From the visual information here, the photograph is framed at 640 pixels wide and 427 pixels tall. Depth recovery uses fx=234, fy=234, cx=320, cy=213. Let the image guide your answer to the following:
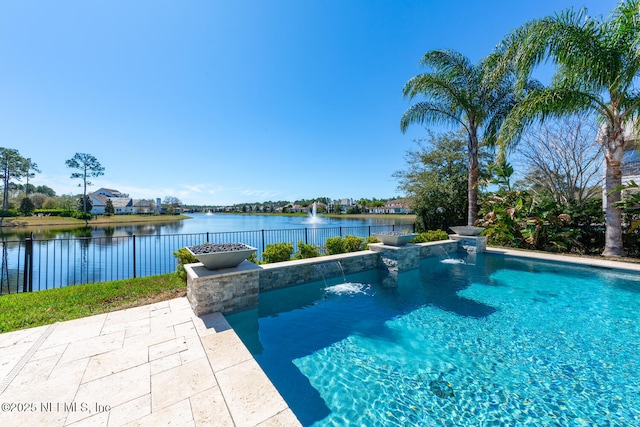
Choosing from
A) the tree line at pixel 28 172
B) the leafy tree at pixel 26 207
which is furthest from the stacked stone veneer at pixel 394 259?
the leafy tree at pixel 26 207

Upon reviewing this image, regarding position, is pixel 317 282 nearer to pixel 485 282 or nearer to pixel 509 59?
pixel 485 282

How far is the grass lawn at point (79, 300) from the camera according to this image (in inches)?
131

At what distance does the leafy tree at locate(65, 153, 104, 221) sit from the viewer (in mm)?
33756

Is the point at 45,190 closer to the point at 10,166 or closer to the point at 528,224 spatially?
the point at 10,166

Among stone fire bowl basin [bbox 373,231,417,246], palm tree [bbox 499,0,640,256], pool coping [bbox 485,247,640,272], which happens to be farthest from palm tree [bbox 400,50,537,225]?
stone fire bowl basin [bbox 373,231,417,246]

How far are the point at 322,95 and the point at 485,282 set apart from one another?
10637 millimetres

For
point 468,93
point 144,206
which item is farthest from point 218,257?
point 144,206

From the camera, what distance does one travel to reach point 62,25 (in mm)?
5867

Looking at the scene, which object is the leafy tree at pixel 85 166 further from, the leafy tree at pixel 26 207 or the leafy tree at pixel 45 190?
the leafy tree at pixel 45 190

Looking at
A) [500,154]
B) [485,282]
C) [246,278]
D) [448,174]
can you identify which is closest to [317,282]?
[246,278]

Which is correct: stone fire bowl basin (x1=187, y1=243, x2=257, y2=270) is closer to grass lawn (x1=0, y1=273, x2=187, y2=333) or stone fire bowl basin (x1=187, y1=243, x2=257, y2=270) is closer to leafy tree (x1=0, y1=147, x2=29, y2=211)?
grass lawn (x1=0, y1=273, x2=187, y2=333)

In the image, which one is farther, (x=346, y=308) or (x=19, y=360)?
(x=346, y=308)

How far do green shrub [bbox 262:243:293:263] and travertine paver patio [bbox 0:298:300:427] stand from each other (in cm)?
262

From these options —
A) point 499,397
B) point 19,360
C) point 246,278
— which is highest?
point 246,278
